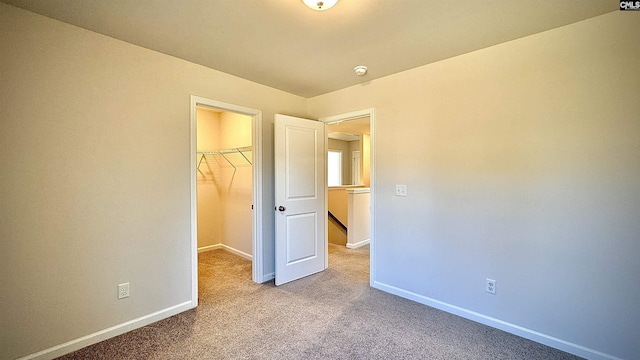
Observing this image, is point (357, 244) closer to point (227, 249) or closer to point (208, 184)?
point (227, 249)

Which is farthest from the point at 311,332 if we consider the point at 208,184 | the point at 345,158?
the point at 345,158

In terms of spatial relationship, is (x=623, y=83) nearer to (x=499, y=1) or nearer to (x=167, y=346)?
(x=499, y=1)

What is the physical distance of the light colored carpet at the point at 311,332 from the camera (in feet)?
6.48

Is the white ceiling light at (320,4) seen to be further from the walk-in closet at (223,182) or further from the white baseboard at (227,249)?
the white baseboard at (227,249)

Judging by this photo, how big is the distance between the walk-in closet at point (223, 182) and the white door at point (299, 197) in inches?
44.0

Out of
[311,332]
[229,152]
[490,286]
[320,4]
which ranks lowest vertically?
[311,332]

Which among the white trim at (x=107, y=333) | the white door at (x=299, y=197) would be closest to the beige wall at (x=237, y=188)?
the white door at (x=299, y=197)

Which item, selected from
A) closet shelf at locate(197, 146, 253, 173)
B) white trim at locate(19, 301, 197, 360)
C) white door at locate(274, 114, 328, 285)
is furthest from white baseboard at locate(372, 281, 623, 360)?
closet shelf at locate(197, 146, 253, 173)

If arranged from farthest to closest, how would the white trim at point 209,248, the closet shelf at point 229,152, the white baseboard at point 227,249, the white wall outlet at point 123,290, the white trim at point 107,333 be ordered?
the white trim at point 209,248
the white baseboard at point 227,249
the closet shelf at point 229,152
the white wall outlet at point 123,290
the white trim at point 107,333

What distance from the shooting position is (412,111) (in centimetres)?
281

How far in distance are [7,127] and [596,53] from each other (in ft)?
13.1

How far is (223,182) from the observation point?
4.74 m

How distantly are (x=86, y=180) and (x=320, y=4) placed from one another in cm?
212

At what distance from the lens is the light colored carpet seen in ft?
6.48
